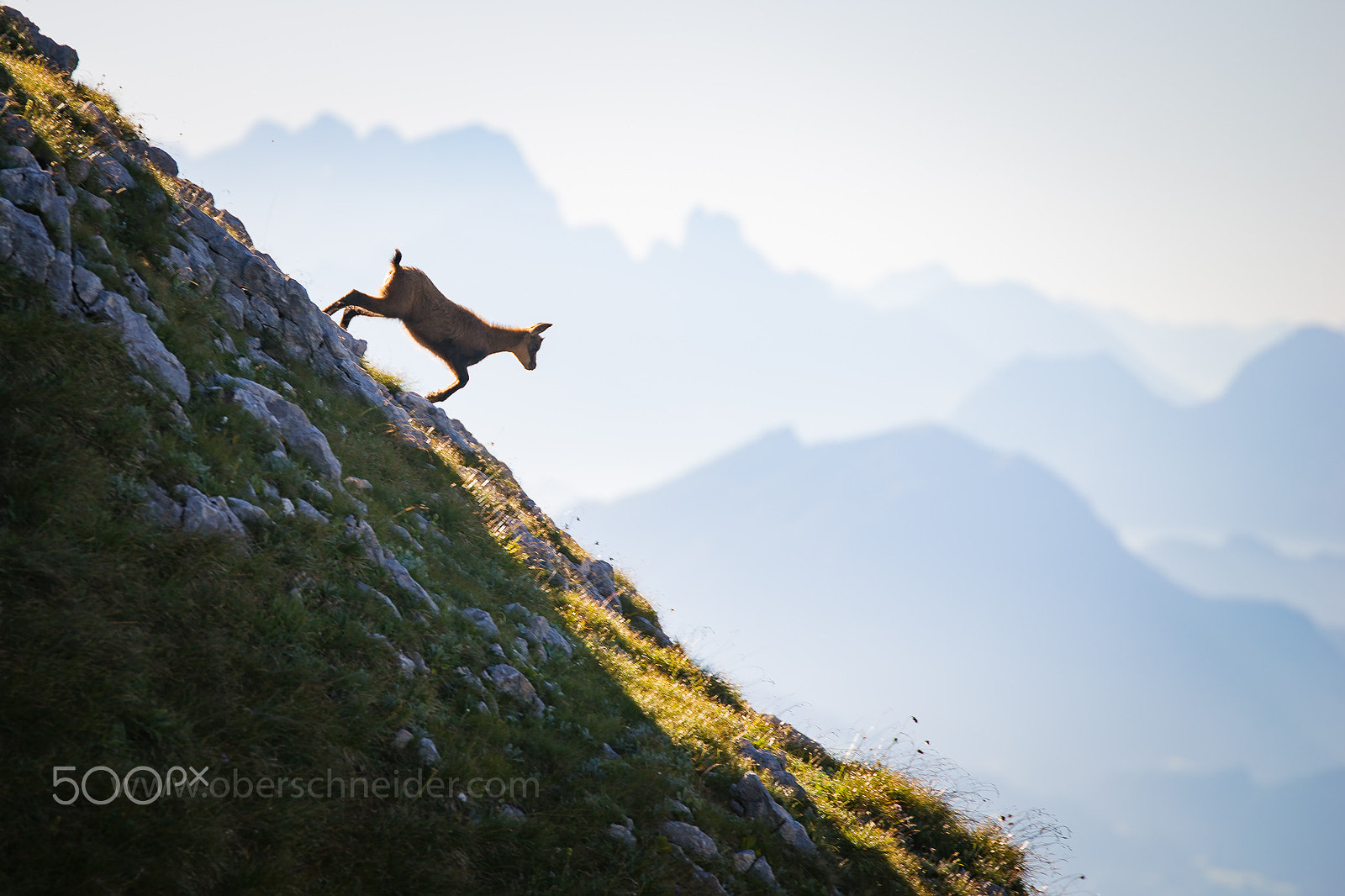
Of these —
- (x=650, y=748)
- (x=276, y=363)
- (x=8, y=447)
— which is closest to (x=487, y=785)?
(x=650, y=748)

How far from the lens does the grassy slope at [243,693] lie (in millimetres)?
4438

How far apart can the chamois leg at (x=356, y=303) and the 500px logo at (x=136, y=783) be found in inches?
473

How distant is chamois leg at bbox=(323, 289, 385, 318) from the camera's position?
15125 mm

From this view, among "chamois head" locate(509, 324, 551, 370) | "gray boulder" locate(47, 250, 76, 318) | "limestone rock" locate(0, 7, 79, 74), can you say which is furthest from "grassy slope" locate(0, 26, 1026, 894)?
"chamois head" locate(509, 324, 551, 370)

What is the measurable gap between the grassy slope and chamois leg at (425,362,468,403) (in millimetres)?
7128

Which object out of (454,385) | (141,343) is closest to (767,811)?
(141,343)

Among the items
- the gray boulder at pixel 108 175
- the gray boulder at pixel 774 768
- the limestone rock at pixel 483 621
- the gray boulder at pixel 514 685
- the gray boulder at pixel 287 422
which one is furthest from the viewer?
the gray boulder at pixel 774 768

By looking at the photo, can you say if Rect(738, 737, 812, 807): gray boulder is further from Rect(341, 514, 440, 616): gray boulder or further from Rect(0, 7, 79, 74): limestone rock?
Rect(0, 7, 79, 74): limestone rock

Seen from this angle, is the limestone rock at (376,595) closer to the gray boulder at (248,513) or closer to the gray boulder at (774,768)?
the gray boulder at (248,513)

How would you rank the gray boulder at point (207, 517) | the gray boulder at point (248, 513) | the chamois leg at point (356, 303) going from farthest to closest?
1. the chamois leg at point (356, 303)
2. the gray boulder at point (248, 513)
3. the gray boulder at point (207, 517)

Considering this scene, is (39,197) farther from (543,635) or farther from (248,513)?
(543,635)

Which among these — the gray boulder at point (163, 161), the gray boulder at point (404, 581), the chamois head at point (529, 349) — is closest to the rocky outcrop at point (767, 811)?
the gray boulder at point (404, 581)

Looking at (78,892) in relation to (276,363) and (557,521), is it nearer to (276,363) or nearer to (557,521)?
(276,363)

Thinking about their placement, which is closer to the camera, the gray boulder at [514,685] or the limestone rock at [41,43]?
the gray boulder at [514,685]
